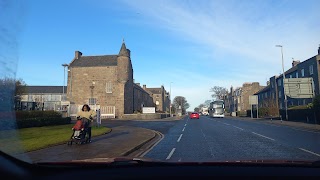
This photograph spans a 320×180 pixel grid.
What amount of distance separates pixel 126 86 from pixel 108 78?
4600mm

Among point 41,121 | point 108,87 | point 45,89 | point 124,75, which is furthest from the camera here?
point 45,89

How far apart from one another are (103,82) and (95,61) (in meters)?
6.13

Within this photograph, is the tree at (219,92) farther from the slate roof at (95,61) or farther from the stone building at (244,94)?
the slate roof at (95,61)

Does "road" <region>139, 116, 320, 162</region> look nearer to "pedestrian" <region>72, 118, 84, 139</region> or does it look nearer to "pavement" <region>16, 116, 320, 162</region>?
"pavement" <region>16, 116, 320, 162</region>

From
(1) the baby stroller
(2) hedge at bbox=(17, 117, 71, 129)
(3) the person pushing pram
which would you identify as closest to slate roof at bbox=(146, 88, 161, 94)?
(2) hedge at bbox=(17, 117, 71, 129)

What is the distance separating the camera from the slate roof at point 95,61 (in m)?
68.8

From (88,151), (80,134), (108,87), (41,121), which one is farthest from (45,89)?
(88,151)

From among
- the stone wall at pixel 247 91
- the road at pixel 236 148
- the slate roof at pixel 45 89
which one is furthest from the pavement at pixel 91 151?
the slate roof at pixel 45 89

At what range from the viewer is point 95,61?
70688 mm

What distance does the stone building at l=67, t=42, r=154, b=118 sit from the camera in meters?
64.9

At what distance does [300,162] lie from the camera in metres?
3.54

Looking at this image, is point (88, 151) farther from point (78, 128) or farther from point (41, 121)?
point (41, 121)

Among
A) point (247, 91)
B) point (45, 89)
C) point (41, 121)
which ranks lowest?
point (41, 121)

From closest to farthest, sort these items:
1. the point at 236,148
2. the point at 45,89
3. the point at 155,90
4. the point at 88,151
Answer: the point at 88,151 < the point at 236,148 < the point at 45,89 < the point at 155,90
